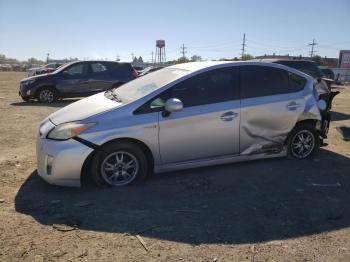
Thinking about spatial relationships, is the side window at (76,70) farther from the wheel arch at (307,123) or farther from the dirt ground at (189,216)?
the wheel arch at (307,123)

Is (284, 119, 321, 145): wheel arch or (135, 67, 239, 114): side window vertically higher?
(135, 67, 239, 114): side window

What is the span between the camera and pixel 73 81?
1487 cm

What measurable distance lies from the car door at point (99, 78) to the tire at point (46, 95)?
139cm

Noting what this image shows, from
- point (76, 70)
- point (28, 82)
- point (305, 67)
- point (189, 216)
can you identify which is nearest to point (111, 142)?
point (189, 216)

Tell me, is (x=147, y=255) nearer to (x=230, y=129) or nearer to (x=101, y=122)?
(x=101, y=122)

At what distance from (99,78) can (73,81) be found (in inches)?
37.8

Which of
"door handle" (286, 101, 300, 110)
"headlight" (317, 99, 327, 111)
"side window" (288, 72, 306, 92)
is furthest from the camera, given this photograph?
"headlight" (317, 99, 327, 111)

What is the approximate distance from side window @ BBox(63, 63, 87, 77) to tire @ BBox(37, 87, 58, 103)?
88 cm

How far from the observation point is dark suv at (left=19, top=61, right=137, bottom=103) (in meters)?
14.7

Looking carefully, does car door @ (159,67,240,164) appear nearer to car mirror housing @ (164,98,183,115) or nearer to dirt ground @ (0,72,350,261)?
car mirror housing @ (164,98,183,115)

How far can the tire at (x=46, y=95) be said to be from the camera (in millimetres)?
14750

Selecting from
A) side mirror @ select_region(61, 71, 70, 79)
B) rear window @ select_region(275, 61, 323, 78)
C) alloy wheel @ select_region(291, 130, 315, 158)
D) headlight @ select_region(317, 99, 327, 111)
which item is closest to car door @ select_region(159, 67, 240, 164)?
alloy wheel @ select_region(291, 130, 315, 158)

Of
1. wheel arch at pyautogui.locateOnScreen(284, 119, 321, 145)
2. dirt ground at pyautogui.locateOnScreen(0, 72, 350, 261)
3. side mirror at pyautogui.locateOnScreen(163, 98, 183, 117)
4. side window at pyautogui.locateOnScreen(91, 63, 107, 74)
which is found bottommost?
dirt ground at pyautogui.locateOnScreen(0, 72, 350, 261)

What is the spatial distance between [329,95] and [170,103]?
3.59m
